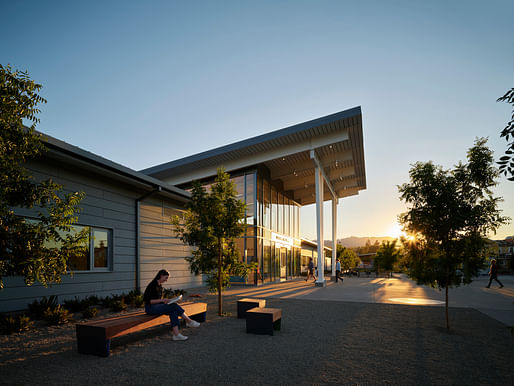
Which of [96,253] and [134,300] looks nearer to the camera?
[134,300]

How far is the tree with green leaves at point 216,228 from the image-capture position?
8.41 metres

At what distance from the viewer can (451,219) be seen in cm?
676

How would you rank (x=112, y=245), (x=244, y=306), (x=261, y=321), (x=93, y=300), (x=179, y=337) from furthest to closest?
(x=112, y=245), (x=93, y=300), (x=244, y=306), (x=261, y=321), (x=179, y=337)

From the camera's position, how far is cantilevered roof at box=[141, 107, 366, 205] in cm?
1762

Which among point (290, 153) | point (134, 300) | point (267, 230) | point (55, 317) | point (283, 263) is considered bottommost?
point (283, 263)

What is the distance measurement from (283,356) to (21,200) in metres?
4.26

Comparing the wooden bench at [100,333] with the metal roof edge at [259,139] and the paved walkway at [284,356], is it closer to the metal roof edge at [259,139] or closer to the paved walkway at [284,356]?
the paved walkway at [284,356]

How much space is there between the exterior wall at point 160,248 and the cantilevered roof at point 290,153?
627 centimetres

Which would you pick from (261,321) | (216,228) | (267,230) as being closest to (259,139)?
(267,230)

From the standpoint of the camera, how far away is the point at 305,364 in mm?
4625

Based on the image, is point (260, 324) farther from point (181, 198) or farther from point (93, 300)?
point (181, 198)

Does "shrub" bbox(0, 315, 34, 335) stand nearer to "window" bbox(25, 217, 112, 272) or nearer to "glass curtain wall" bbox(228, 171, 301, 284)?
"window" bbox(25, 217, 112, 272)

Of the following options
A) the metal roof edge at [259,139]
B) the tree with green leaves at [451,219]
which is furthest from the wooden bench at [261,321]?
the metal roof edge at [259,139]

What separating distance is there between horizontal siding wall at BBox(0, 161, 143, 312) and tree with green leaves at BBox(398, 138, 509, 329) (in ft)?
29.0
